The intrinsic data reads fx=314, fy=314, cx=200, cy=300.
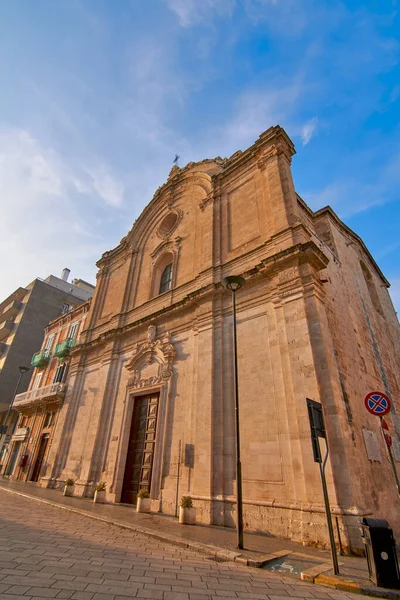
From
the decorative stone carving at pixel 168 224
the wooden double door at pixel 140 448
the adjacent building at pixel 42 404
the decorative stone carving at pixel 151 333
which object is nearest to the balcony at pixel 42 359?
the adjacent building at pixel 42 404

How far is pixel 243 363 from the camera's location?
9.55 metres

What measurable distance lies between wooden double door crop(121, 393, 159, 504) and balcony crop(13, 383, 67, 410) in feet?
25.6

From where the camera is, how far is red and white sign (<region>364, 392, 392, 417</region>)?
618 cm

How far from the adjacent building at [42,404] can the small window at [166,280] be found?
8.30 metres

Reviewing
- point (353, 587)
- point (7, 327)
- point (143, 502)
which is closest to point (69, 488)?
point (143, 502)

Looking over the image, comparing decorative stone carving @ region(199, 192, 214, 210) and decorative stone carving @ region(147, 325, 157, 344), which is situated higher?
decorative stone carving @ region(199, 192, 214, 210)

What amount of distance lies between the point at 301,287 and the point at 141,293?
9791mm

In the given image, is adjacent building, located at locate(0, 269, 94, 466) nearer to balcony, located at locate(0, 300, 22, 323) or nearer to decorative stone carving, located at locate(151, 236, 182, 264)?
balcony, located at locate(0, 300, 22, 323)

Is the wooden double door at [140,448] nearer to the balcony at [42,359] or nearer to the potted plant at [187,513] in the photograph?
the potted plant at [187,513]

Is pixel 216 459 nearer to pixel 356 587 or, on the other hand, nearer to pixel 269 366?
pixel 269 366

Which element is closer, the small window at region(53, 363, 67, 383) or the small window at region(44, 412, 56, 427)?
the small window at region(44, 412, 56, 427)

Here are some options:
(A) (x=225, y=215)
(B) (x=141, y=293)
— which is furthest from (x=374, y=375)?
(B) (x=141, y=293)

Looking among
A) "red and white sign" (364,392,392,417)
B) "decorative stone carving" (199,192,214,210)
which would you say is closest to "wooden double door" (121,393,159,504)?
"red and white sign" (364,392,392,417)

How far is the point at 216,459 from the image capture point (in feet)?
29.2
